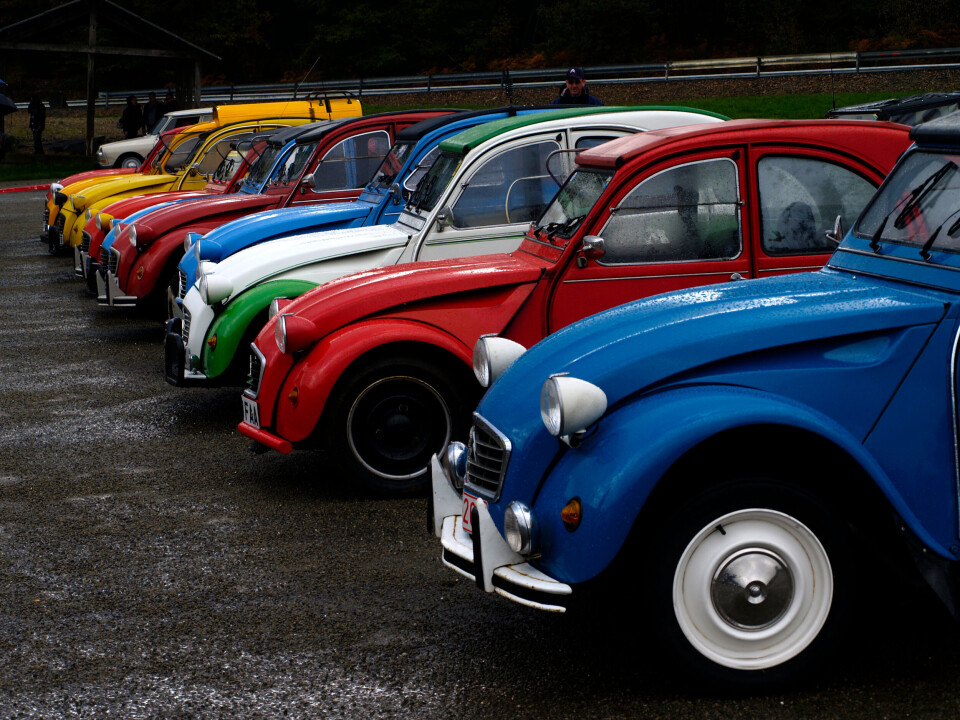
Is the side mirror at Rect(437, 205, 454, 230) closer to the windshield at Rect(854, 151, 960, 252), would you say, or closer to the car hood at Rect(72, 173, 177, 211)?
the windshield at Rect(854, 151, 960, 252)

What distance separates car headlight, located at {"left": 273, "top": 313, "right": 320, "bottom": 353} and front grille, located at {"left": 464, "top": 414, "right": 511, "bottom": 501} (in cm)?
199

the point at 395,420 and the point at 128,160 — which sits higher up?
the point at 128,160

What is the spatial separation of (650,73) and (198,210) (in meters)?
30.5

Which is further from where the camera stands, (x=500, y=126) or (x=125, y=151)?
(x=125, y=151)

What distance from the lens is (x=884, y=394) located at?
148 inches

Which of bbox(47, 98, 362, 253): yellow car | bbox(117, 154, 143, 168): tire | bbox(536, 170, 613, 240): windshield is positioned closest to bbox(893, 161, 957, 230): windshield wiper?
bbox(536, 170, 613, 240): windshield

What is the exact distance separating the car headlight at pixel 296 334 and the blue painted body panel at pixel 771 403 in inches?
97.7

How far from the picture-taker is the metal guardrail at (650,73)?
33188 millimetres

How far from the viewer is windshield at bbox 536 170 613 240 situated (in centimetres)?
625

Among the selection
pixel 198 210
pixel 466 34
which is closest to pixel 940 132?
pixel 198 210

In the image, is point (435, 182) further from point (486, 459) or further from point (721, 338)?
point (721, 338)

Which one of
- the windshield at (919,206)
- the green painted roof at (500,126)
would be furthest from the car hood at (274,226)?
the windshield at (919,206)

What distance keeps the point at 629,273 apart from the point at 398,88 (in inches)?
1565

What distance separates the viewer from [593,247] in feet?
20.0
